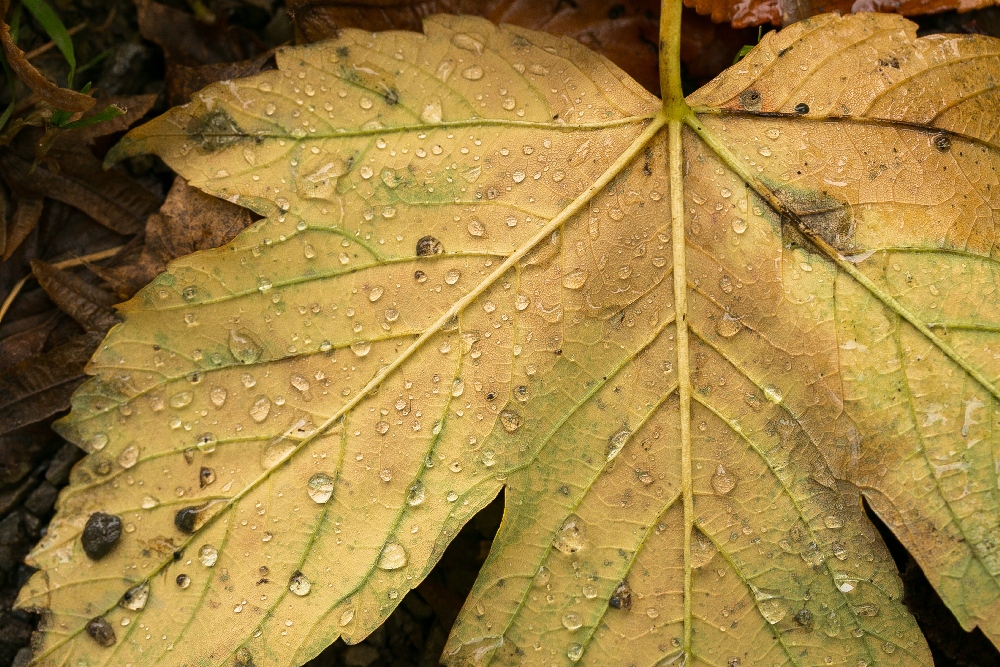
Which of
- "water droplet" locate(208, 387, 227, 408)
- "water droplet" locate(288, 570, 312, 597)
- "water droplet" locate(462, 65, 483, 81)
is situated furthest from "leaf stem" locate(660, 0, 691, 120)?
"water droplet" locate(288, 570, 312, 597)

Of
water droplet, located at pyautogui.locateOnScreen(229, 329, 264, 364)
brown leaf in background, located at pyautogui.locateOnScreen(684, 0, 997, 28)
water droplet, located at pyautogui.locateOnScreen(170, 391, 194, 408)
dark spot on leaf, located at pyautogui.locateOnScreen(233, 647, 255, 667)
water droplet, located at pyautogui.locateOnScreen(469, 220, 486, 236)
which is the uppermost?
brown leaf in background, located at pyautogui.locateOnScreen(684, 0, 997, 28)

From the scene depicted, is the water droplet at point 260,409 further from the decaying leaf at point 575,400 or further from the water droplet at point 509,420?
the water droplet at point 509,420

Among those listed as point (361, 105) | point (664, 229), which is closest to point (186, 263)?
point (361, 105)

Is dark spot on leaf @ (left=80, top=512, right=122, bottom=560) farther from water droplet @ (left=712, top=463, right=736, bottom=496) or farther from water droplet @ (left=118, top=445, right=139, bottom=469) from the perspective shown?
water droplet @ (left=712, top=463, right=736, bottom=496)

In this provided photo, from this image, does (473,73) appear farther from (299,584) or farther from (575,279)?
(299,584)

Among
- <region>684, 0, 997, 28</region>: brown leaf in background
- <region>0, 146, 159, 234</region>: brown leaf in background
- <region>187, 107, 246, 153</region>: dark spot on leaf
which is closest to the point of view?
<region>187, 107, 246, 153</region>: dark spot on leaf

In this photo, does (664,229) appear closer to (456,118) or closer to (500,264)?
(500,264)

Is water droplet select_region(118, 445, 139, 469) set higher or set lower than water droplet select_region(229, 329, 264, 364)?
lower

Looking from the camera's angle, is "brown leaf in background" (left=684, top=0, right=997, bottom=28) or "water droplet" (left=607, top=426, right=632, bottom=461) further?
"brown leaf in background" (left=684, top=0, right=997, bottom=28)
